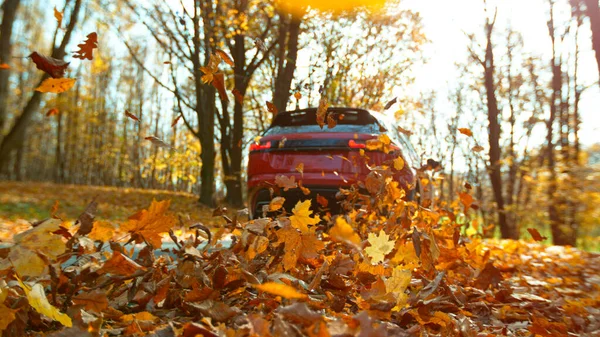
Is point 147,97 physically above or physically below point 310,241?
above

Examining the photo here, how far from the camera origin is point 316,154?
516cm

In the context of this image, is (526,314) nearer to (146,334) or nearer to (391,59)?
(146,334)

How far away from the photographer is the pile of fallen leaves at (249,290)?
1480 mm

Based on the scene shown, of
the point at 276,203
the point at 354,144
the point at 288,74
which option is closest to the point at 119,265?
the point at 276,203

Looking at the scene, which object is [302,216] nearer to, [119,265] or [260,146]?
[119,265]

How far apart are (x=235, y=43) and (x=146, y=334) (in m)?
14.5

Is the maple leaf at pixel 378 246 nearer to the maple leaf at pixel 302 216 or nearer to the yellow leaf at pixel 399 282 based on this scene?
the yellow leaf at pixel 399 282

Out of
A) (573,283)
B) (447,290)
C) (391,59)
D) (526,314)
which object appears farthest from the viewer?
(391,59)

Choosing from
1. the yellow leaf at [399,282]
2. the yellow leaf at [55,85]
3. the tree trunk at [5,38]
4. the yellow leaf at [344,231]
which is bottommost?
the yellow leaf at [399,282]

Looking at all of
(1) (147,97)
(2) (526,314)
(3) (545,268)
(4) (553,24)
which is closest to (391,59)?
(4) (553,24)

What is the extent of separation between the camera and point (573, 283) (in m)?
3.77

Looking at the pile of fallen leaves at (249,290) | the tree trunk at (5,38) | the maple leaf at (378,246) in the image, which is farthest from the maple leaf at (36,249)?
the tree trunk at (5,38)

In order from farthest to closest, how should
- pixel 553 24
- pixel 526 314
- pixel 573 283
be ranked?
pixel 553 24
pixel 573 283
pixel 526 314

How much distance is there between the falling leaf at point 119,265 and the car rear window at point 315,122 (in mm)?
3435
